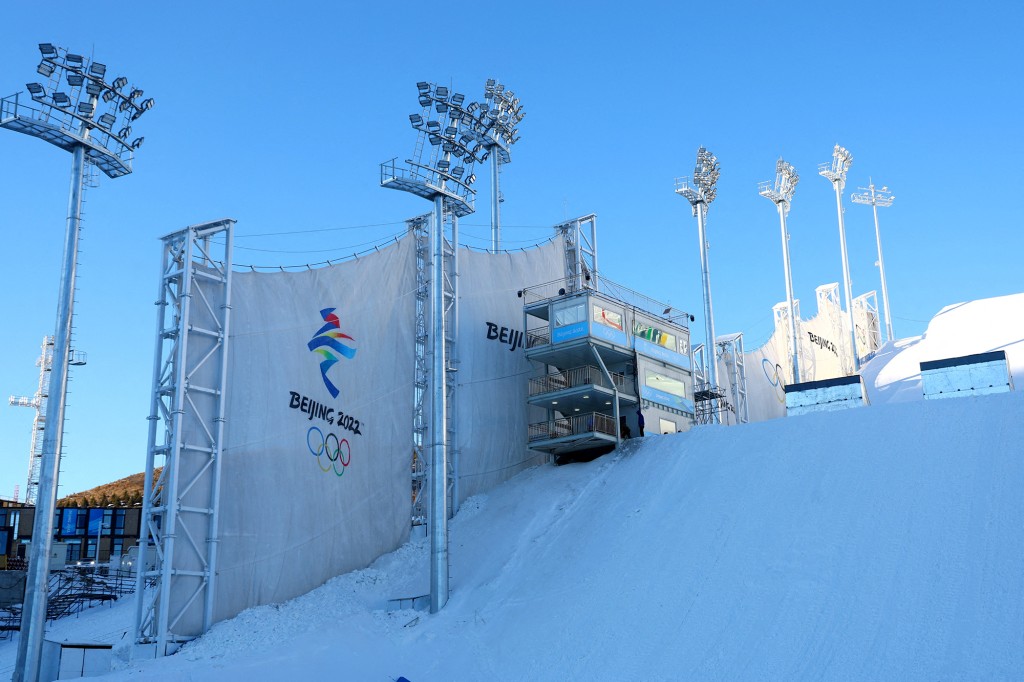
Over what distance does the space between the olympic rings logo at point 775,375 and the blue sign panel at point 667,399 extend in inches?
889

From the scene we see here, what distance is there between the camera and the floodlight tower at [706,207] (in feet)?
150

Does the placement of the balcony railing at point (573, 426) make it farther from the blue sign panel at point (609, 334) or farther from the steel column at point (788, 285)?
the steel column at point (788, 285)

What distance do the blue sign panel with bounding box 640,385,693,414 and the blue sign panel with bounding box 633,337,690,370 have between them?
1344 millimetres

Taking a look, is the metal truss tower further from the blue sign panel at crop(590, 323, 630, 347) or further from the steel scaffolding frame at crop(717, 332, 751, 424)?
the steel scaffolding frame at crop(717, 332, 751, 424)

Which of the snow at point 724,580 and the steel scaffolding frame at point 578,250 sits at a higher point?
the steel scaffolding frame at point 578,250

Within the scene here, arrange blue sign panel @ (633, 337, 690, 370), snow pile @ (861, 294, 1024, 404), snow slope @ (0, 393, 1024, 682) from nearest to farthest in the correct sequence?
snow slope @ (0, 393, 1024, 682) → blue sign panel @ (633, 337, 690, 370) → snow pile @ (861, 294, 1024, 404)

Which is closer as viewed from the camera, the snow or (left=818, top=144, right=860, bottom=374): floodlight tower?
the snow

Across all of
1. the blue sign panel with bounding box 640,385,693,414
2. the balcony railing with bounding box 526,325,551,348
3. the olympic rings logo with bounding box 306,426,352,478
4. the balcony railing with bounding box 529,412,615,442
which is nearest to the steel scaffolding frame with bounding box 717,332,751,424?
the blue sign panel with bounding box 640,385,693,414

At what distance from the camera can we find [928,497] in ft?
83.0

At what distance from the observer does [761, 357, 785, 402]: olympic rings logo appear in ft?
201

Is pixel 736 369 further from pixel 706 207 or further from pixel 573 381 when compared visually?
pixel 573 381

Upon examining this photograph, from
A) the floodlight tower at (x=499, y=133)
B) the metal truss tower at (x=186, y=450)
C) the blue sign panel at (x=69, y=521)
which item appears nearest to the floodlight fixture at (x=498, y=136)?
the floodlight tower at (x=499, y=133)

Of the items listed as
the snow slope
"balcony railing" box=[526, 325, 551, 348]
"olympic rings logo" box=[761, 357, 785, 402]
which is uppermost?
"olympic rings logo" box=[761, 357, 785, 402]

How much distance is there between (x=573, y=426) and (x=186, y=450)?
1384 centimetres
